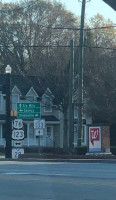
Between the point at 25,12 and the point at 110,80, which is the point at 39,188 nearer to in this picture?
the point at 110,80

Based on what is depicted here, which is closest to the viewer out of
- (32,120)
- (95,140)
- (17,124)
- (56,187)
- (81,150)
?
(56,187)

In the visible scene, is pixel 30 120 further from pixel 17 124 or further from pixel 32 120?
pixel 17 124

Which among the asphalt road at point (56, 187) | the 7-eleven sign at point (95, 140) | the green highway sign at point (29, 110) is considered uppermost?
the green highway sign at point (29, 110)

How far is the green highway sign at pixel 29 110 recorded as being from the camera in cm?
3088

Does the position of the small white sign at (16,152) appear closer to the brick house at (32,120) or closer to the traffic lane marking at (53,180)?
the traffic lane marking at (53,180)

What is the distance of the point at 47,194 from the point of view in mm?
11867

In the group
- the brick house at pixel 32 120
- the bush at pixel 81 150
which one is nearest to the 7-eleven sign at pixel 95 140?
the bush at pixel 81 150

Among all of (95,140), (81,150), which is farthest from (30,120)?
(95,140)

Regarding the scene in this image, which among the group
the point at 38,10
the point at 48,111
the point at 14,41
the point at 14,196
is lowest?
the point at 14,196

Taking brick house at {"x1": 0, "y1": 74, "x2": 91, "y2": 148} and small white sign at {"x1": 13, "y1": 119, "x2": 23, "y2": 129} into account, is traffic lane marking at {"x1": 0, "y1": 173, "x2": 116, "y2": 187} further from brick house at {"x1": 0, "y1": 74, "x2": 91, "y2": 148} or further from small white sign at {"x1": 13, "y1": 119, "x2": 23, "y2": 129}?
brick house at {"x1": 0, "y1": 74, "x2": 91, "y2": 148}

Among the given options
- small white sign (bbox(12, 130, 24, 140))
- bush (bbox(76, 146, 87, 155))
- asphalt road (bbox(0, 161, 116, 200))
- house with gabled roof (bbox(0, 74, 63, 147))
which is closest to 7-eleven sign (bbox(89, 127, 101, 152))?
bush (bbox(76, 146, 87, 155))

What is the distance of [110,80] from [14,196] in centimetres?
2433

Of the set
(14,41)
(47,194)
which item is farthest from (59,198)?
(14,41)

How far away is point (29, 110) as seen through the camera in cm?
3095
